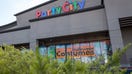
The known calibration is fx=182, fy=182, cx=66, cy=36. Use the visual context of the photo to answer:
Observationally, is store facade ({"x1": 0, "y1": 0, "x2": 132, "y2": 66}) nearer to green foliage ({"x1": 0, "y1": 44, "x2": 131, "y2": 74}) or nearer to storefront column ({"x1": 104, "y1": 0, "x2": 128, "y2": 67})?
storefront column ({"x1": 104, "y1": 0, "x2": 128, "y2": 67})

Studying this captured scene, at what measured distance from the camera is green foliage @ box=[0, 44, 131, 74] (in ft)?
7.35

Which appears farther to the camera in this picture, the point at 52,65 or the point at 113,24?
the point at 113,24

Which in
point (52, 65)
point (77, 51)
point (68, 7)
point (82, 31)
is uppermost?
point (68, 7)

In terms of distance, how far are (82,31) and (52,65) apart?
14.2 meters

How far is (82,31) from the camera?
16.8 metres

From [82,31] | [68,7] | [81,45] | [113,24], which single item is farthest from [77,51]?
[68,7]

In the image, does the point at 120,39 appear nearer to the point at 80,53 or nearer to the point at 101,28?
the point at 101,28

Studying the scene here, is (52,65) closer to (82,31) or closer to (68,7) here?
(82,31)

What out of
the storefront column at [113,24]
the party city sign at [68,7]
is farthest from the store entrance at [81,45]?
the party city sign at [68,7]

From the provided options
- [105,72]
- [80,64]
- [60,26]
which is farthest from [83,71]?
[60,26]

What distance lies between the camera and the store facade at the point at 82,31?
589 inches

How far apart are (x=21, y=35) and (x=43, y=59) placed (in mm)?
19301

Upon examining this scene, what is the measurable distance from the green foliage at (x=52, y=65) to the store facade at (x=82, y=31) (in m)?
9.88

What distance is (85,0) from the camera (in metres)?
20.8
